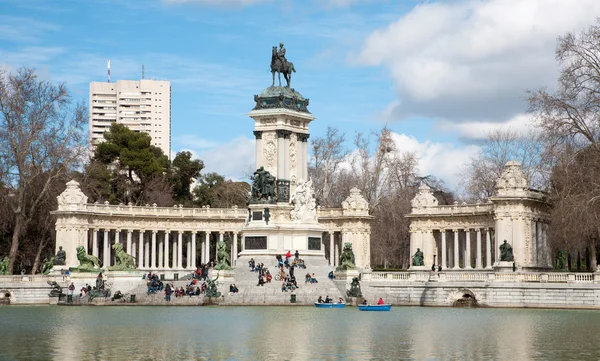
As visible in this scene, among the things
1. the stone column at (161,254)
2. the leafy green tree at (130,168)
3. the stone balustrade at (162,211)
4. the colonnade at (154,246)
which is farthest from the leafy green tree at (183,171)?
the stone balustrade at (162,211)

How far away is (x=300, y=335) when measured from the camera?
129 feet

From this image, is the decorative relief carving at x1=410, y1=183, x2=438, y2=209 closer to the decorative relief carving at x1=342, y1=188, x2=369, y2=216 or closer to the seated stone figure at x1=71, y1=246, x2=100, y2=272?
the decorative relief carving at x1=342, y1=188, x2=369, y2=216

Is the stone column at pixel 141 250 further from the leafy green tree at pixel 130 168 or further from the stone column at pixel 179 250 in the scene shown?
the leafy green tree at pixel 130 168

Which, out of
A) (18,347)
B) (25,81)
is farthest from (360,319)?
(25,81)

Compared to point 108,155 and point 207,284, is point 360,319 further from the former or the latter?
point 108,155

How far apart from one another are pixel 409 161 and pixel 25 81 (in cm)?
4009

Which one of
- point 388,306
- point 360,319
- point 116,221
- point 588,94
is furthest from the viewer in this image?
point 116,221

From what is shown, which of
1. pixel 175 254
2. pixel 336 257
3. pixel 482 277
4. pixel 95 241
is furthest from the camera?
pixel 175 254

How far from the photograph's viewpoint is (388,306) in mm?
56438

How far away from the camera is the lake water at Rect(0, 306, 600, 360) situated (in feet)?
107

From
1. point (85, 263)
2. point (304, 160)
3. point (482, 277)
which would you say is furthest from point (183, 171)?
point (482, 277)

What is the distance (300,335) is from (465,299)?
23.6 metres

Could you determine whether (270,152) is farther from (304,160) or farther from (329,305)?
(329,305)

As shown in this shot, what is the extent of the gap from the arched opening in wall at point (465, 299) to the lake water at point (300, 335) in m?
4.74
